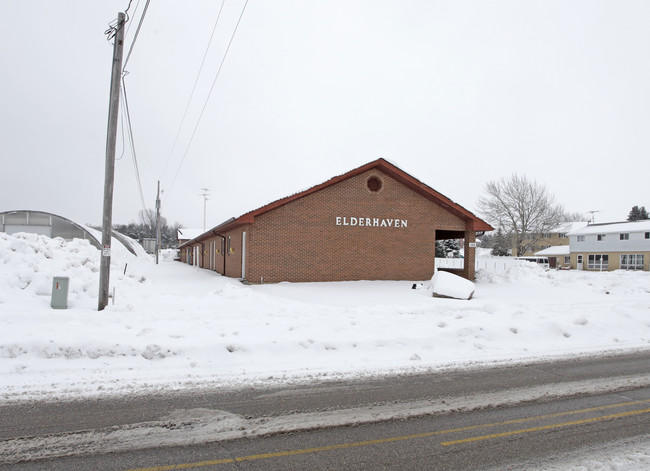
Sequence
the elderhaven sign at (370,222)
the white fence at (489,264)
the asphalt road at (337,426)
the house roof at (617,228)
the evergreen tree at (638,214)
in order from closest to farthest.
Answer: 1. the asphalt road at (337,426)
2. the elderhaven sign at (370,222)
3. the white fence at (489,264)
4. the house roof at (617,228)
5. the evergreen tree at (638,214)

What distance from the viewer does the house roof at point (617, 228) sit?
49162 millimetres

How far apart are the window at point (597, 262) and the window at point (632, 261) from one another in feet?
7.43

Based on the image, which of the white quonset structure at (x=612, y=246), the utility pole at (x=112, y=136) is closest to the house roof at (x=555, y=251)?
the white quonset structure at (x=612, y=246)

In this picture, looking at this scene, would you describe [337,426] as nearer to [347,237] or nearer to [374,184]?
[347,237]

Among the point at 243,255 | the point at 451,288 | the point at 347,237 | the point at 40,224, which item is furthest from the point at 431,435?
the point at 40,224

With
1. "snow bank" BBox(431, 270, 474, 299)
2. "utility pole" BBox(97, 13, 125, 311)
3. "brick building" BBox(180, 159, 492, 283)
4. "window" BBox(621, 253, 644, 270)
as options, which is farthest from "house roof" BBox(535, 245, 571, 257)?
"utility pole" BBox(97, 13, 125, 311)

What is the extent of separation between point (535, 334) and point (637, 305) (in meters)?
6.35

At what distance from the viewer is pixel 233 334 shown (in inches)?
329

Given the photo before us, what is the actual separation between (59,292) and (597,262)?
198ft

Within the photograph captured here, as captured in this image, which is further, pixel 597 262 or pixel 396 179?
pixel 597 262

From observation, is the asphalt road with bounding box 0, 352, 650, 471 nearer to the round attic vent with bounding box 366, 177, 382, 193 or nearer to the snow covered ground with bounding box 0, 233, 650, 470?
the snow covered ground with bounding box 0, 233, 650, 470

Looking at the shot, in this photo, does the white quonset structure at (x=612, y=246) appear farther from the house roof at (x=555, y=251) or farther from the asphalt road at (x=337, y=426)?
the asphalt road at (x=337, y=426)

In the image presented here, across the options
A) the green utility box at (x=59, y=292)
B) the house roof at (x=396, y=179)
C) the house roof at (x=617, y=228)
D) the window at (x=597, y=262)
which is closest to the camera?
the green utility box at (x=59, y=292)

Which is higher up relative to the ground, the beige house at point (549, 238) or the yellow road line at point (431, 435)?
the beige house at point (549, 238)
